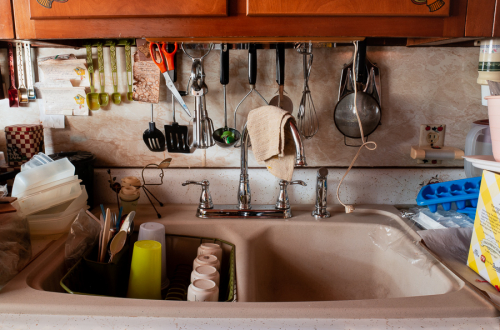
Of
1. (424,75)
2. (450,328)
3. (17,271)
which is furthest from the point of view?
(424,75)

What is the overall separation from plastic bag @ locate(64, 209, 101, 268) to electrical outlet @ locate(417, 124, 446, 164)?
104 centimetres

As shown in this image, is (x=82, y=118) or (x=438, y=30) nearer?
(x=438, y=30)

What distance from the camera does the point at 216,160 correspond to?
50.8 inches

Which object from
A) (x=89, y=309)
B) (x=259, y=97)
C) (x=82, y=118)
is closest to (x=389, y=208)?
(x=259, y=97)

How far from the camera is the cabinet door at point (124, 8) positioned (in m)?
0.88

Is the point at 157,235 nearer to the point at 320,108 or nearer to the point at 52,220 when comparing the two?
the point at 52,220

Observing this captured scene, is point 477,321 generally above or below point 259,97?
below

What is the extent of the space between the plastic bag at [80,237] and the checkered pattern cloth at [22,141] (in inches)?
15.7

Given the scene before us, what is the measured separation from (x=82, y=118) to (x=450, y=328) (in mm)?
1177

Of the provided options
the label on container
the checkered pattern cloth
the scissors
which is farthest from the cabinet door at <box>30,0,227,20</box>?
the label on container

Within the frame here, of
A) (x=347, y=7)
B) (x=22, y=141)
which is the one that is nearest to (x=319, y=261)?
(x=347, y=7)

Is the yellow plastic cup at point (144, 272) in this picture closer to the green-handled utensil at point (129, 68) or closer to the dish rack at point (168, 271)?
the dish rack at point (168, 271)

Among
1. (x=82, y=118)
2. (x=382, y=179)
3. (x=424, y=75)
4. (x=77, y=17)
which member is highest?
(x=77, y=17)

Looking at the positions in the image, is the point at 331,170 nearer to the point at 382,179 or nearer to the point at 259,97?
the point at 382,179
